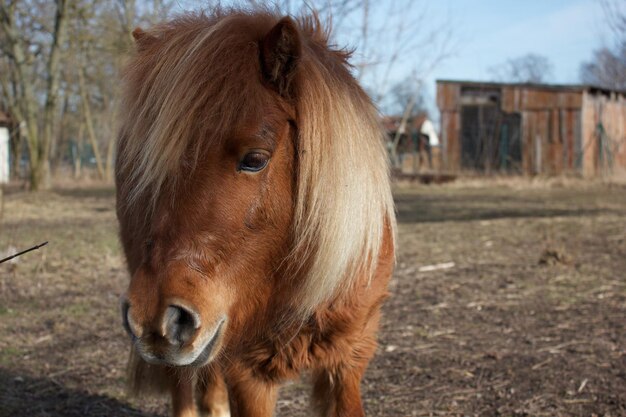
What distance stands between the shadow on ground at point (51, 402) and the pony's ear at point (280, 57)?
7.88 feet

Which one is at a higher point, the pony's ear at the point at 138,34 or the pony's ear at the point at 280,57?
the pony's ear at the point at 138,34

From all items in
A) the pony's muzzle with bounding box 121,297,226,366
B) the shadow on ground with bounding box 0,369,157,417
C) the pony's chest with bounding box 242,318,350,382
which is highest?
the pony's muzzle with bounding box 121,297,226,366

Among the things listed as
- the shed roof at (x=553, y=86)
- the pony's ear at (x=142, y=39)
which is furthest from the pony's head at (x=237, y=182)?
the shed roof at (x=553, y=86)

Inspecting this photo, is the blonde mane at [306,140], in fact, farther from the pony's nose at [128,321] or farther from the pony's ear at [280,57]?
the pony's nose at [128,321]

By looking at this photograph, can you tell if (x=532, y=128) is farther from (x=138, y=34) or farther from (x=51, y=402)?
(x=138, y=34)

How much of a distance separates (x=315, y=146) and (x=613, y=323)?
3836mm

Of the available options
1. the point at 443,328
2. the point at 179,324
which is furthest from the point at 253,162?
the point at 443,328

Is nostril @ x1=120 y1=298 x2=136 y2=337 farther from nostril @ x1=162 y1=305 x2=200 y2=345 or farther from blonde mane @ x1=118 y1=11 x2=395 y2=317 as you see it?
blonde mane @ x1=118 y1=11 x2=395 y2=317

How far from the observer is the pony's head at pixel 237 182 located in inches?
71.9

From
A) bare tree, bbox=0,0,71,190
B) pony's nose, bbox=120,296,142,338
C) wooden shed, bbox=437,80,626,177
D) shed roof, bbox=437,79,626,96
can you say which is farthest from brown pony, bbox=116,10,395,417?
shed roof, bbox=437,79,626,96

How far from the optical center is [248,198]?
199 centimetres

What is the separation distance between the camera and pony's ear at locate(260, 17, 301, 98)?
6.80ft

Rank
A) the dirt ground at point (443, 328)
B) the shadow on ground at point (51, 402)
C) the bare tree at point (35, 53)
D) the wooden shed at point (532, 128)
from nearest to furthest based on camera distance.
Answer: the shadow on ground at point (51, 402)
the dirt ground at point (443, 328)
the bare tree at point (35, 53)
the wooden shed at point (532, 128)

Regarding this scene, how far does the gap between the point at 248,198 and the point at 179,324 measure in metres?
0.46
